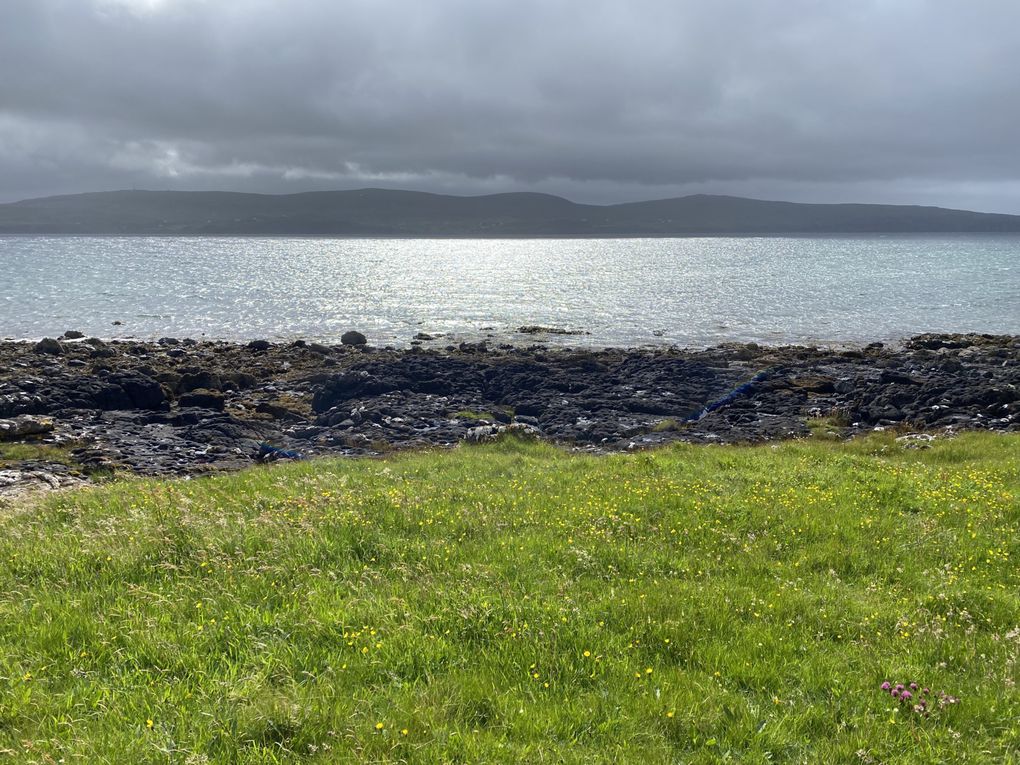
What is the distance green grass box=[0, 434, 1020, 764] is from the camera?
215 inches

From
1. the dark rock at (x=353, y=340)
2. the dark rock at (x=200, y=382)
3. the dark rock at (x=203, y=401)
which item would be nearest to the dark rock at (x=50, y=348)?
the dark rock at (x=200, y=382)

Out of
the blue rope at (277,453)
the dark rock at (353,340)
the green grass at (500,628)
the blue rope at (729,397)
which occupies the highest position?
the green grass at (500,628)

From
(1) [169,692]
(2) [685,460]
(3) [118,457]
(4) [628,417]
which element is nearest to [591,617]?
(1) [169,692]

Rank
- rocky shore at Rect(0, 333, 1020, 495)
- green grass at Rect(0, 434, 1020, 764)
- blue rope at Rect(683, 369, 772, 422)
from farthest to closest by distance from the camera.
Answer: blue rope at Rect(683, 369, 772, 422)
rocky shore at Rect(0, 333, 1020, 495)
green grass at Rect(0, 434, 1020, 764)

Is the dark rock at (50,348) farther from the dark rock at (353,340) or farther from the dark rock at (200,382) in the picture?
the dark rock at (353,340)

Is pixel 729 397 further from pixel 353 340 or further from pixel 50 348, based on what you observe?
pixel 50 348

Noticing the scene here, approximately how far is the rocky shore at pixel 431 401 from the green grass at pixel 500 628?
38.6 feet

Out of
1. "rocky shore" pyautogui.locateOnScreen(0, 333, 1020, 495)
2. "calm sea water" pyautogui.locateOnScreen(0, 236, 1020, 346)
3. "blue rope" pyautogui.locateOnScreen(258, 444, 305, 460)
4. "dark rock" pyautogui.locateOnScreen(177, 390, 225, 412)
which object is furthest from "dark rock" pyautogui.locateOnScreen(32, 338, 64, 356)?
"blue rope" pyautogui.locateOnScreen(258, 444, 305, 460)

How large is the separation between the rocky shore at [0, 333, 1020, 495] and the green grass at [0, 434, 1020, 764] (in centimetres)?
1177

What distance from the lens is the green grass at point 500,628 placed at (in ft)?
17.9

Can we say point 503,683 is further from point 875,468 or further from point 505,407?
point 505,407

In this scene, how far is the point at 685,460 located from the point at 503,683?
12.7 m

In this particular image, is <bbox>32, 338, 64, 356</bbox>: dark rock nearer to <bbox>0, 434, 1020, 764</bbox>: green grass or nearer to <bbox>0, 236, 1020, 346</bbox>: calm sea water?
<bbox>0, 236, 1020, 346</bbox>: calm sea water

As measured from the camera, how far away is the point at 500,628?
7117mm
